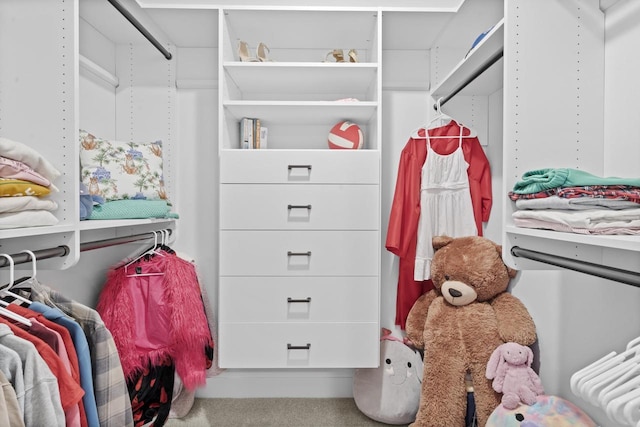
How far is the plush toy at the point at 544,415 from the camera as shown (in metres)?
1.35

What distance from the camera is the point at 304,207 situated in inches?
73.4

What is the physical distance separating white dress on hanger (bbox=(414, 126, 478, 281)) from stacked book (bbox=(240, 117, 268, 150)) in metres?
0.84

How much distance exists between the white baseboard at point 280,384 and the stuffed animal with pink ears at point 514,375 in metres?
0.89

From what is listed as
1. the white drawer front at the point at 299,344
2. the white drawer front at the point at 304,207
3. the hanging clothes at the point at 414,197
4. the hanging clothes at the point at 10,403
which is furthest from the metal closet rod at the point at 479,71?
the hanging clothes at the point at 10,403

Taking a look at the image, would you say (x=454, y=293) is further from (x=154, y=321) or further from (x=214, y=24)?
(x=214, y=24)

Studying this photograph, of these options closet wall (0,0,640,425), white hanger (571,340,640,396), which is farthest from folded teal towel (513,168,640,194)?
white hanger (571,340,640,396)

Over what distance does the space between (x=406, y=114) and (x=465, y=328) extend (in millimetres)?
1185

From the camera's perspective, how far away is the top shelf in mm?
1495

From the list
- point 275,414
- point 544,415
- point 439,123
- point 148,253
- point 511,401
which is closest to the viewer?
point 544,415

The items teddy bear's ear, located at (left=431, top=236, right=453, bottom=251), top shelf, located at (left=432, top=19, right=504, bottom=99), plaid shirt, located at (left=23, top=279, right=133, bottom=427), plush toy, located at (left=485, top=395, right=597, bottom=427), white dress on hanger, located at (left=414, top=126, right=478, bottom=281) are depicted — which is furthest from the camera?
white dress on hanger, located at (left=414, top=126, right=478, bottom=281)

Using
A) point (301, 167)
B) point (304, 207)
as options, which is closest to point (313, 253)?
point (304, 207)

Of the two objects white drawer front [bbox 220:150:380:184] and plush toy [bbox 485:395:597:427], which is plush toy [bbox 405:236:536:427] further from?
white drawer front [bbox 220:150:380:184]

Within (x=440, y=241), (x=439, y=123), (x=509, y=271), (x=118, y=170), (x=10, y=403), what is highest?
(x=439, y=123)

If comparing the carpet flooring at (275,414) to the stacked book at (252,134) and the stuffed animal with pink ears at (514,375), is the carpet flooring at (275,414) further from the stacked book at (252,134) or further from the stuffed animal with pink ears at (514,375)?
the stacked book at (252,134)
